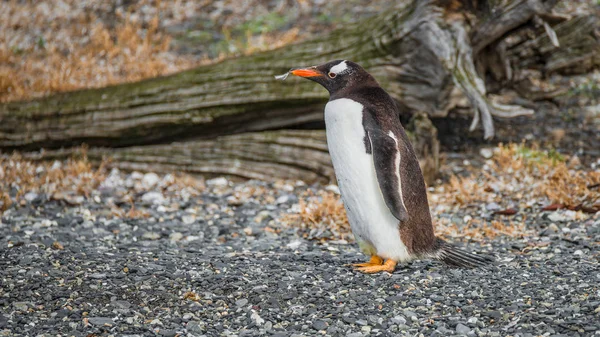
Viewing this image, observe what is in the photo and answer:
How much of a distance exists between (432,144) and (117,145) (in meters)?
3.51

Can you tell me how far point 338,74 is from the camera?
4727mm

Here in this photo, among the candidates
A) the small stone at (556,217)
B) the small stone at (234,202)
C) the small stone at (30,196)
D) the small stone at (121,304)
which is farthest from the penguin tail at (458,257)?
the small stone at (30,196)

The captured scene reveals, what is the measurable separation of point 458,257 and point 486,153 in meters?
3.12

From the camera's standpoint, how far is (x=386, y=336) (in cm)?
361

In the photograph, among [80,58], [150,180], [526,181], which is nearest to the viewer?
[526,181]

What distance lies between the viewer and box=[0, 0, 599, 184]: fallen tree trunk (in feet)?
21.8

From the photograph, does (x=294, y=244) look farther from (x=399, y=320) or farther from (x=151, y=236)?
(x=399, y=320)

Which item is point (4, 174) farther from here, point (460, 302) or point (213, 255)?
point (460, 302)

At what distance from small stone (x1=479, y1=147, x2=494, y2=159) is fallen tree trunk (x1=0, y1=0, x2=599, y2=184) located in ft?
1.03

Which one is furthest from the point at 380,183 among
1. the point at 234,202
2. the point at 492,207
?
the point at 234,202

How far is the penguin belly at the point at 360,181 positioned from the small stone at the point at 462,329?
93 cm

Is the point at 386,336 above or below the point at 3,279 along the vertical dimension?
below

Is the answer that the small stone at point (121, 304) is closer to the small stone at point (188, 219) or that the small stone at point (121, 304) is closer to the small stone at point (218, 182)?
the small stone at point (188, 219)

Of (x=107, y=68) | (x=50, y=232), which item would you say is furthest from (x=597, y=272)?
(x=107, y=68)
